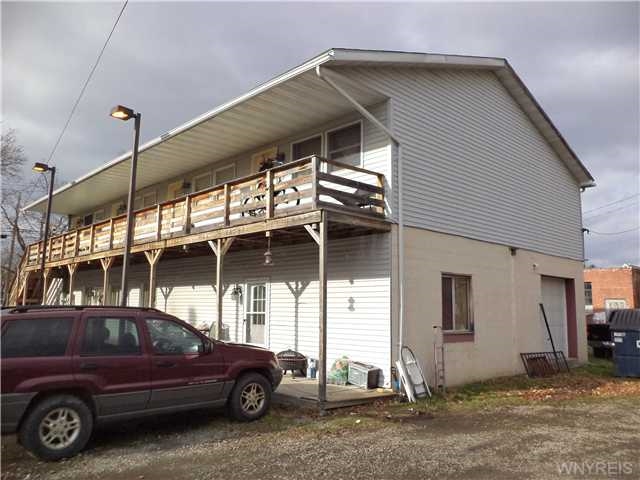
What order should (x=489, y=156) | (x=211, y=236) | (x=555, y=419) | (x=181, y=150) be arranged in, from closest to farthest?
1. (x=555, y=419)
2. (x=211, y=236)
3. (x=489, y=156)
4. (x=181, y=150)

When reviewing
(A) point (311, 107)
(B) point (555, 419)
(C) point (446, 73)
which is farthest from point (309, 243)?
(B) point (555, 419)

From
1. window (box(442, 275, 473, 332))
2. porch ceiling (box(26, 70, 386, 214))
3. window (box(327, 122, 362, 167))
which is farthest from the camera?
window (box(442, 275, 473, 332))

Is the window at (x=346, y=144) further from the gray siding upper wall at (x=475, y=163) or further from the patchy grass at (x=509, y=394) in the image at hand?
the patchy grass at (x=509, y=394)

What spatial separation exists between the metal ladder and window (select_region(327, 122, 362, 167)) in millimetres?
4234

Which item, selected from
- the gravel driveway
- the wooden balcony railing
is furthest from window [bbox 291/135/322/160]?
the gravel driveway

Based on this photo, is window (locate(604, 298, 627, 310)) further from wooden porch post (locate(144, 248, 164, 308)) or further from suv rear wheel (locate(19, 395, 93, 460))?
suv rear wheel (locate(19, 395, 93, 460))

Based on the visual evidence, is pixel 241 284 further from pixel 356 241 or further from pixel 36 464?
pixel 36 464

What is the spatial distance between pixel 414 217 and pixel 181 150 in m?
7.64

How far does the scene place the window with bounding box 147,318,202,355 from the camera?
699 cm

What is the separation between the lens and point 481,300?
1272cm

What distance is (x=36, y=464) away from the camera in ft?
19.2

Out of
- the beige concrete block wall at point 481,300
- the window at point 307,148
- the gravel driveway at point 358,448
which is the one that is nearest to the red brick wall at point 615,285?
the beige concrete block wall at point 481,300

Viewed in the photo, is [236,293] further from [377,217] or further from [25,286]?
[25,286]
